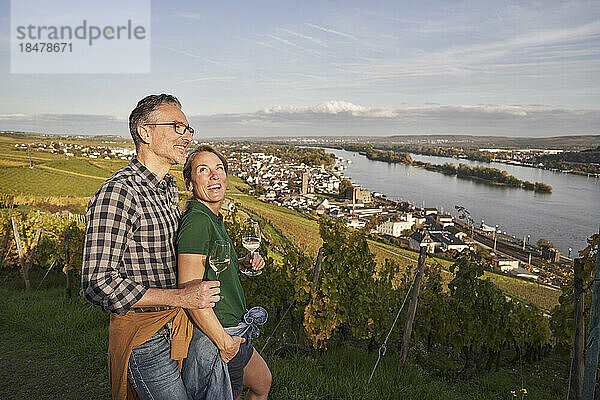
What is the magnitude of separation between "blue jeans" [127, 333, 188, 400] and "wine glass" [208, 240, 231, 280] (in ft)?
1.19

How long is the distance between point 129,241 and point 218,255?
0.34 meters

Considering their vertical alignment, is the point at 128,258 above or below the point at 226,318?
above

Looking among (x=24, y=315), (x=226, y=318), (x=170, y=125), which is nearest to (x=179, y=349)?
(x=226, y=318)

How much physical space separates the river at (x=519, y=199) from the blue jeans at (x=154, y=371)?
21372 mm

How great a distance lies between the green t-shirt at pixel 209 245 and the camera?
1548mm

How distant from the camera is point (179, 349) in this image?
160 centimetres

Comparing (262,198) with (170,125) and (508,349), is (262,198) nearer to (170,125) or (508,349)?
(508,349)

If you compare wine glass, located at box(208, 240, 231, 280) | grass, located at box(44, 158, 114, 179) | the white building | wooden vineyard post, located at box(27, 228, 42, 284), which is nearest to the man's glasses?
wine glass, located at box(208, 240, 231, 280)

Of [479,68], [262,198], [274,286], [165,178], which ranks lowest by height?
[262,198]

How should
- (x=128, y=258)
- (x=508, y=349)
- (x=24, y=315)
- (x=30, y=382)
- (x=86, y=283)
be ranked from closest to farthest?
(x=86, y=283), (x=128, y=258), (x=30, y=382), (x=24, y=315), (x=508, y=349)

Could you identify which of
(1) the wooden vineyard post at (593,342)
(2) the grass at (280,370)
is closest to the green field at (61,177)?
(2) the grass at (280,370)

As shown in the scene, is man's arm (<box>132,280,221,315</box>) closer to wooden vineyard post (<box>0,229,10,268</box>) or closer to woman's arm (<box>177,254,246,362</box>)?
woman's arm (<box>177,254,246,362</box>)

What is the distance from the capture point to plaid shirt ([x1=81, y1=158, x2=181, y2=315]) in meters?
1.38

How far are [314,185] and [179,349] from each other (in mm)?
55621
